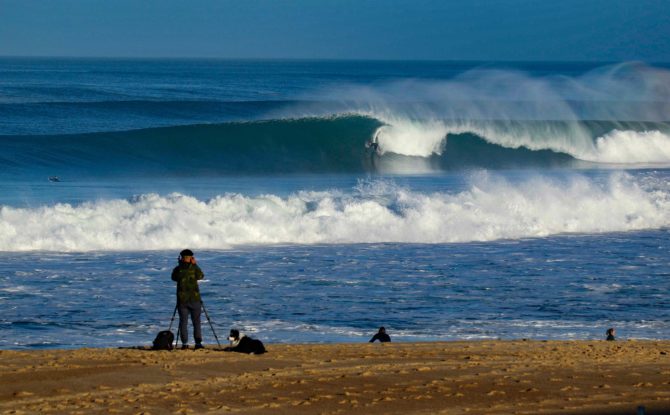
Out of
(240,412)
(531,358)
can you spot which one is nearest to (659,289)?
(531,358)

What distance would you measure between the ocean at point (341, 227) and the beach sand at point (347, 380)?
5.56 ft

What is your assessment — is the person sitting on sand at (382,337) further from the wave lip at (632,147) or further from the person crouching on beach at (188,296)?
the wave lip at (632,147)

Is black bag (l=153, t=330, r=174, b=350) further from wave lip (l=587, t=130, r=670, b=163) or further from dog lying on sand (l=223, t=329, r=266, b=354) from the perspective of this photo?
wave lip (l=587, t=130, r=670, b=163)

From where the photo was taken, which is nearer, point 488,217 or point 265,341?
point 265,341

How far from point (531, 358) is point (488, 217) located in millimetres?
11590

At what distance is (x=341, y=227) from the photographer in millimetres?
21719

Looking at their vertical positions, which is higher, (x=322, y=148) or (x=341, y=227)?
(x=322, y=148)

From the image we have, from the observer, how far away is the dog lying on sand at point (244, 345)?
37.7ft

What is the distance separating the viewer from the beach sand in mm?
9172

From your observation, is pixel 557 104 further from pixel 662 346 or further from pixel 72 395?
pixel 72 395

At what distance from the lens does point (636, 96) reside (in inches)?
2379

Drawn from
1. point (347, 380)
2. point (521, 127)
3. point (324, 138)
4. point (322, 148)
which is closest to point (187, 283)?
point (347, 380)

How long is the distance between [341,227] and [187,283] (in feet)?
31.9

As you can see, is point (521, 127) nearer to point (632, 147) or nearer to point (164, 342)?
point (632, 147)
